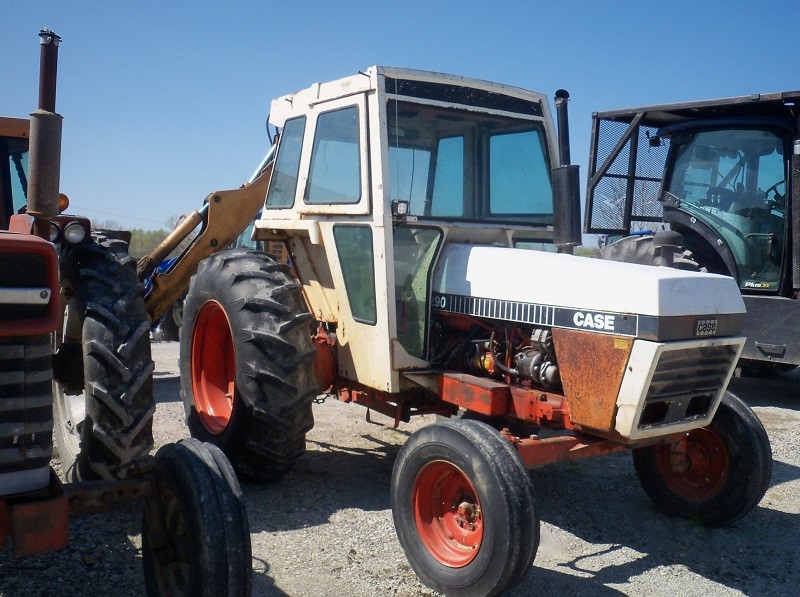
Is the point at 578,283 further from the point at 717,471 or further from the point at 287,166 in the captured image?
the point at 287,166

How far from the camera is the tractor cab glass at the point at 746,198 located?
280 inches

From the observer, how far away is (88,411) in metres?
3.44

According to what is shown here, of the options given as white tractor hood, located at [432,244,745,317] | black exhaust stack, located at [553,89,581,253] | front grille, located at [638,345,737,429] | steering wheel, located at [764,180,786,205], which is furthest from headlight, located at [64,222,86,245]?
steering wheel, located at [764,180,786,205]

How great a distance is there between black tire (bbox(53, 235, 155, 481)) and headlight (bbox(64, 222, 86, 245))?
14 centimetres

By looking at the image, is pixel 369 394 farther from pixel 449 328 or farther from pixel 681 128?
pixel 681 128

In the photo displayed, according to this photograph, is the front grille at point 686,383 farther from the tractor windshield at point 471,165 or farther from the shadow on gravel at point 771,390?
the shadow on gravel at point 771,390

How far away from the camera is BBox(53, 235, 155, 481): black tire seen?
11.2ft

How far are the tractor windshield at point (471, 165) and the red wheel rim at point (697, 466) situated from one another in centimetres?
156

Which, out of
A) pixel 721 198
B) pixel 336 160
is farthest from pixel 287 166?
pixel 721 198

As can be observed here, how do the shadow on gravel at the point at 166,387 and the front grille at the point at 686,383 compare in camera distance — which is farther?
the shadow on gravel at the point at 166,387

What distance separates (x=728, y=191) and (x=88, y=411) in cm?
599

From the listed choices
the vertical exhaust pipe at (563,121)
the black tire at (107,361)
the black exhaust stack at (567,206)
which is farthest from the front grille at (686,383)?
the black tire at (107,361)

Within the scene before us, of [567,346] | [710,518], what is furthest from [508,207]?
[710,518]

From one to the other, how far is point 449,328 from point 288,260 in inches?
53.5
